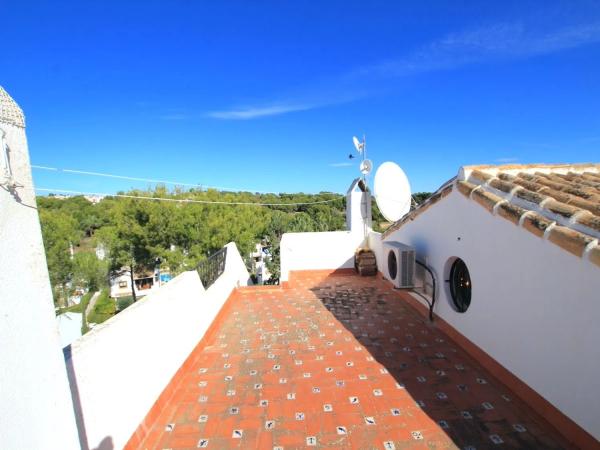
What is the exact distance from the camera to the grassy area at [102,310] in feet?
85.2

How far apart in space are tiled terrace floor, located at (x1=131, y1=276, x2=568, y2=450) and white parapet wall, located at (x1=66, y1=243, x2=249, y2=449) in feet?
0.97

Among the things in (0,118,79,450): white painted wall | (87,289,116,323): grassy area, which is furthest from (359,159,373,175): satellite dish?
(87,289,116,323): grassy area

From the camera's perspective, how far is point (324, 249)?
9.16 metres

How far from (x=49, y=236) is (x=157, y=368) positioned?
2577 centimetres

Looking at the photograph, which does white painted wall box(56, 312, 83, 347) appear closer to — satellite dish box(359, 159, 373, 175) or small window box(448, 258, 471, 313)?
satellite dish box(359, 159, 373, 175)

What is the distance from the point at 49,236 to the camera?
22.5m

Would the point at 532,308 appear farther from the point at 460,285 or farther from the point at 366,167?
the point at 366,167

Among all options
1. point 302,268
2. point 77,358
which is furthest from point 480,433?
point 302,268

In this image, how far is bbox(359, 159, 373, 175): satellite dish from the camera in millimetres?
9203

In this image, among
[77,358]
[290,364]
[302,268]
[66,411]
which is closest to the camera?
[66,411]

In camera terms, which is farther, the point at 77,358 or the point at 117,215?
the point at 117,215

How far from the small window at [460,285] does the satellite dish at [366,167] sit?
200 inches

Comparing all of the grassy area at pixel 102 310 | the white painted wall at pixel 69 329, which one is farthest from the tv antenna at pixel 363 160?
the grassy area at pixel 102 310

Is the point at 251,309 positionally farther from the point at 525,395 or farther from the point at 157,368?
the point at 525,395
